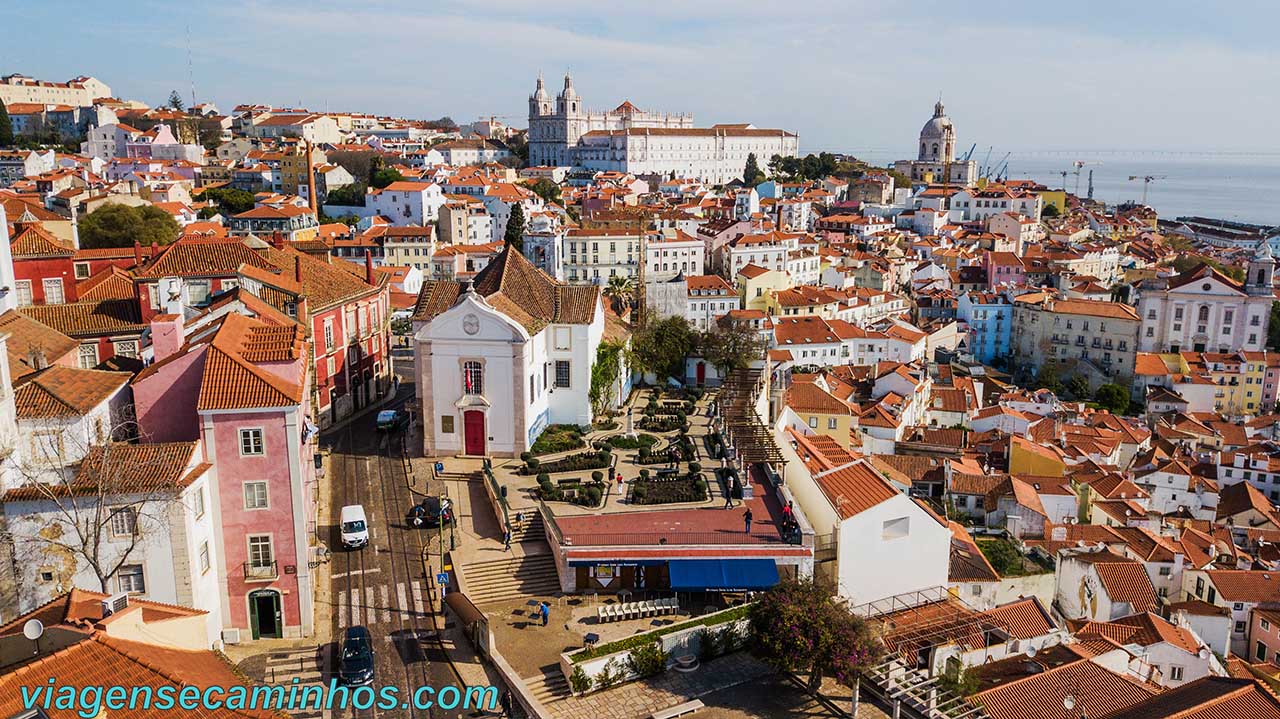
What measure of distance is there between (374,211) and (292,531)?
266ft

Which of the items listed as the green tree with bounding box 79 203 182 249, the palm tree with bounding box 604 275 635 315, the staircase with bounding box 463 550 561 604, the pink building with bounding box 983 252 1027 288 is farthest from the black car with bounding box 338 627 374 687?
the pink building with bounding box 983 252 1027 288

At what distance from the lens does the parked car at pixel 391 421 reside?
125ft

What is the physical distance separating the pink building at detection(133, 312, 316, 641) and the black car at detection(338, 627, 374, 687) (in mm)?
2179

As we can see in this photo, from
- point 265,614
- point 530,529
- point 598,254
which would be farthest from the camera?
point 598,254

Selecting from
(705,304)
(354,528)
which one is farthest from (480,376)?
(705,304)

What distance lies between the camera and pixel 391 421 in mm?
38375

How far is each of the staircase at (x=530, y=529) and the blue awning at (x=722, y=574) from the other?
4.84m

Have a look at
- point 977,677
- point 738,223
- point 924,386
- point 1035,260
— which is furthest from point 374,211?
point 977,677

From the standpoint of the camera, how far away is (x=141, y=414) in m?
23.2

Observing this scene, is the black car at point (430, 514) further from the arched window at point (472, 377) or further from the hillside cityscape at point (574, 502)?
the arched window at point (472, 377)

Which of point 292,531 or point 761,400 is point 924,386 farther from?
point 292,531

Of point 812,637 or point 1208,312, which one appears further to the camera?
point 1208,312

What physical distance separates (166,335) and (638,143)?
136 meters

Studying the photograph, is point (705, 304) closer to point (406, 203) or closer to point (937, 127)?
point (406, 203)
